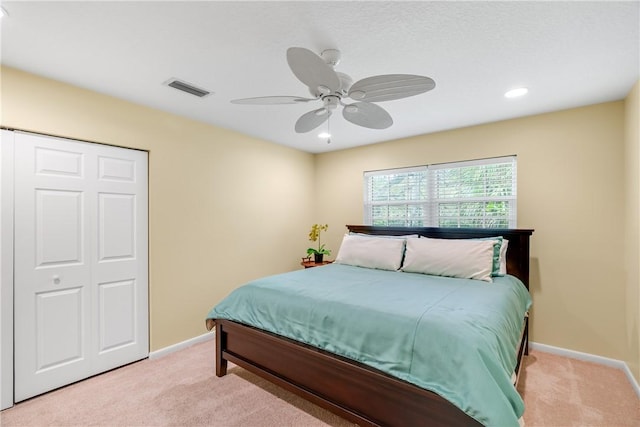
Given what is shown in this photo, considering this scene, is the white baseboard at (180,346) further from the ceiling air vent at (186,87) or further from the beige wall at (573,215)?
the beige wall at (573,215)

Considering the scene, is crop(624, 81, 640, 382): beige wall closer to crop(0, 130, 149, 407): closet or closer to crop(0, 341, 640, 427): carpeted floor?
crop(0, 341, 640, 427): carpeted floor

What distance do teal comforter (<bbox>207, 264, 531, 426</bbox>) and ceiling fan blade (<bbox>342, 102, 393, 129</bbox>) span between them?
1.25 metres

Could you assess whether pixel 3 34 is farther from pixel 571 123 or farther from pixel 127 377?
pixel 571 123

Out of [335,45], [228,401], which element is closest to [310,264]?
[228,401]

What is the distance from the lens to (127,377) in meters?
2.61

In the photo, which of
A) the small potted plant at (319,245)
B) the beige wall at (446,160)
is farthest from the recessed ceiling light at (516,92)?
the small potted plant at (319,245)

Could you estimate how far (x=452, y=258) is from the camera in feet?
9.46

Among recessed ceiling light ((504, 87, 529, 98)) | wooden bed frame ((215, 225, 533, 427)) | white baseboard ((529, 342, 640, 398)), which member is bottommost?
white baseboard ((529, 342, 640, 398))

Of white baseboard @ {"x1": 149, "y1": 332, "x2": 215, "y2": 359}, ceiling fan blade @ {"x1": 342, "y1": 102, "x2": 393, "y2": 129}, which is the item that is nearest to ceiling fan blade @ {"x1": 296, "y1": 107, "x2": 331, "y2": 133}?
ceiling fan blade @ {"x1": 342, "y1": 102, "x2": 393, "y2": 129}

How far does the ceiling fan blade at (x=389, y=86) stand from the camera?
1622mm

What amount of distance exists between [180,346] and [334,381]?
2.05m

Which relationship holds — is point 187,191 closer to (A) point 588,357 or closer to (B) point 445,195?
(B) point 445,195

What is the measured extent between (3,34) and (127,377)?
2585 millimetres

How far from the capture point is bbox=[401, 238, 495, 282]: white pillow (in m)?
2.76
